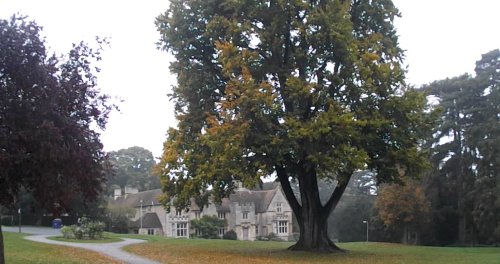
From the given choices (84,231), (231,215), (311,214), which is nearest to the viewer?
(311,214)

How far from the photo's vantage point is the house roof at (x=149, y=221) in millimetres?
81250

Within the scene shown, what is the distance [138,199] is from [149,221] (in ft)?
17.9

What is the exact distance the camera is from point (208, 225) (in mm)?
76312

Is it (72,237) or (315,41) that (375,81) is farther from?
(72,237)

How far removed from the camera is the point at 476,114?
52156mm

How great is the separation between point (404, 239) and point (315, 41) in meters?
39.4

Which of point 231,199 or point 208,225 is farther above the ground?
point 231,199

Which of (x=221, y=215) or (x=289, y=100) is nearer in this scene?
(x=289, y=100)

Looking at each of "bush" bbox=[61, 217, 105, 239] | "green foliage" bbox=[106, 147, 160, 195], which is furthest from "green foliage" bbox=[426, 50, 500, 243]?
"green foliage" bbox=[106, 147, 160, 195]

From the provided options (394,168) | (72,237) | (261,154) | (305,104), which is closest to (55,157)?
(261,154)

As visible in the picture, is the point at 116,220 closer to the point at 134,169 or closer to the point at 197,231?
the point at 197,231

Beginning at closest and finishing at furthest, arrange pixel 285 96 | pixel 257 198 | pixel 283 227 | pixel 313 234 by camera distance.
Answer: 1. pixel 285 96
2. pixel 313 234
3. pixel 283 227
4. pixel 257 198

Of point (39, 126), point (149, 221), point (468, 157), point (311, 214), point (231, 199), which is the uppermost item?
point (468, 157)

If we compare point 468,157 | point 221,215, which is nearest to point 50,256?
point 468,157
